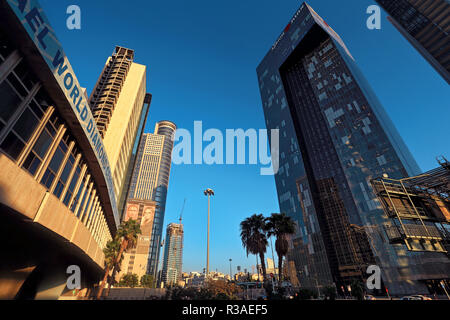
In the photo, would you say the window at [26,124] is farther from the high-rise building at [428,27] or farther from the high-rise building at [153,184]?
the high-rise building at [153,184]

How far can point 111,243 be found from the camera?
42.9 meters

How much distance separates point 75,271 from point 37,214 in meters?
21.0

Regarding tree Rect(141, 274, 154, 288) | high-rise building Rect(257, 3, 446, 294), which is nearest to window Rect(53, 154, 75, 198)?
high-rise building Rect(257, 3, 446, 294)

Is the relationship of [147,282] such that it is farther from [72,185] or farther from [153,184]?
[72,185]

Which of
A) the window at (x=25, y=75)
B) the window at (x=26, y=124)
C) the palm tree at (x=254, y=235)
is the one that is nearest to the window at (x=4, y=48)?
the window at (x=25, y=75)

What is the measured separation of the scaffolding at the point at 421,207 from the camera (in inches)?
662

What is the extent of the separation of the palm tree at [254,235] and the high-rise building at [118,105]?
117ft

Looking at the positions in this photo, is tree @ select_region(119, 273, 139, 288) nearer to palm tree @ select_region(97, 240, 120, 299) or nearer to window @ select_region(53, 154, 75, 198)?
palm tree @ select_region(97, 240, 120, 299)

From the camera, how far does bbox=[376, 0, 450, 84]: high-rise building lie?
190ft

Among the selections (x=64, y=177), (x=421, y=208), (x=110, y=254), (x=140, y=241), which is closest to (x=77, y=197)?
(x=64, y=177)

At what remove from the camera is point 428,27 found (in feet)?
204

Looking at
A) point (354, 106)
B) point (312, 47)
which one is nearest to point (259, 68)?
point (312, 47)

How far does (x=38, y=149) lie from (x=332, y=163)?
72616 millimetres
